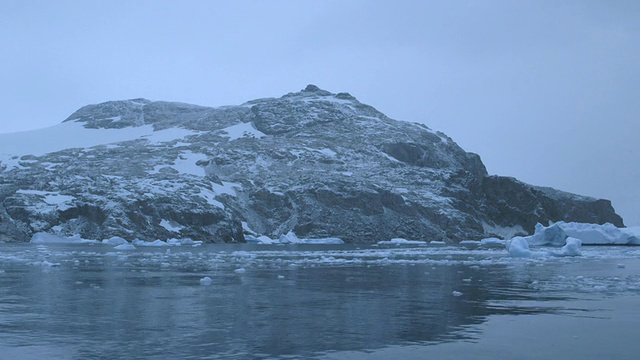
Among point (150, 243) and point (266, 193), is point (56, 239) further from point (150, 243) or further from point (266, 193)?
point (266, 193)

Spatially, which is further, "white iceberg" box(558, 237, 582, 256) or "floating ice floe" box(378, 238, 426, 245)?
"floating ice floe" box(378, 238, 426, 245)

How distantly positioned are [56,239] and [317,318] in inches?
4154

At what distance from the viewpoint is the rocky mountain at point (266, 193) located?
120 metres

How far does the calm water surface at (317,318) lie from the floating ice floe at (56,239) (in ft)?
269

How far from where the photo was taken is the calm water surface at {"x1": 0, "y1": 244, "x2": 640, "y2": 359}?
13906 mm

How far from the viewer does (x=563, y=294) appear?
2559cm

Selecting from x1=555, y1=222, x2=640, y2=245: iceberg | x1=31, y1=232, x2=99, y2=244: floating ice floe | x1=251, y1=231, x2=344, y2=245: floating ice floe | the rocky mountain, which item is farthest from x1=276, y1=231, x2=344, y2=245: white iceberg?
x1=555, y1=222, x2=640, y2=245: iceberg

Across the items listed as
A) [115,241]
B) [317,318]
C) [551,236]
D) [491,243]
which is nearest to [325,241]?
[491,243]

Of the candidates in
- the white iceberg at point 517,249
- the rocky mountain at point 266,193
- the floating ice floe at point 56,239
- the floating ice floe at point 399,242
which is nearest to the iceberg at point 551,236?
the floating ice floe at point 399,242

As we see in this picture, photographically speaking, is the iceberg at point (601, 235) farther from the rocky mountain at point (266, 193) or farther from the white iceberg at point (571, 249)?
the white iceberg at point (571, 249)

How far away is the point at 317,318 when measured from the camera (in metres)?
18.8

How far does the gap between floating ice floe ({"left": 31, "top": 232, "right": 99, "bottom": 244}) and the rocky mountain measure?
1562mm

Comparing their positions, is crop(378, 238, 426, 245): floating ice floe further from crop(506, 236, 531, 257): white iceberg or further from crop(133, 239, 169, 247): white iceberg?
crop(506, 236, 531, 257): white iceberg

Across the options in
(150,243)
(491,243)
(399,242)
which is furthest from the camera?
(491,243)
